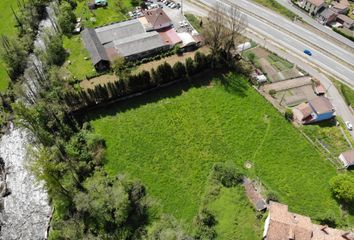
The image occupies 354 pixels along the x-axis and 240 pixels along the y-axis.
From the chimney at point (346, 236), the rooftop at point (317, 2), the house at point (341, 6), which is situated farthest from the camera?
the house at point (341, 6)

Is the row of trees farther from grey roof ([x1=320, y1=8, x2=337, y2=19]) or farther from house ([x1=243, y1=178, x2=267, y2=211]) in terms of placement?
grey roof ([x1=320, y1=8, x2=337, y2=19])

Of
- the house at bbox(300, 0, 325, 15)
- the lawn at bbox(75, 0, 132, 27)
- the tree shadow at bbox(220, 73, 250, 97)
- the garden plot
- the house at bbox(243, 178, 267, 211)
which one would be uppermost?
the lawn at bbox(75, 0, 132, 27)

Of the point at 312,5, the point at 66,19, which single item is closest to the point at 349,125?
the point at 312,5

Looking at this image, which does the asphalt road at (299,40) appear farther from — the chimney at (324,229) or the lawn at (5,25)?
the lawn at (5,25)

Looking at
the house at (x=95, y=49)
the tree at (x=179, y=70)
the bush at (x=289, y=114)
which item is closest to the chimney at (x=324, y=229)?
the bush at (x=289, y=114)

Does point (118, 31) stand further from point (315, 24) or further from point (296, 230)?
point (296, 230)

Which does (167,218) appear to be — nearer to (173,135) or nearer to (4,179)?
(173,135)

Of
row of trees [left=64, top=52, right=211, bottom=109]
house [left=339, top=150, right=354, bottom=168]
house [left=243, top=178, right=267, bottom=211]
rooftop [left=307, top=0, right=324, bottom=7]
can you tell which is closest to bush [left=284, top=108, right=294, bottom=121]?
house [left=339, top=150, right=354, bottom=168]
